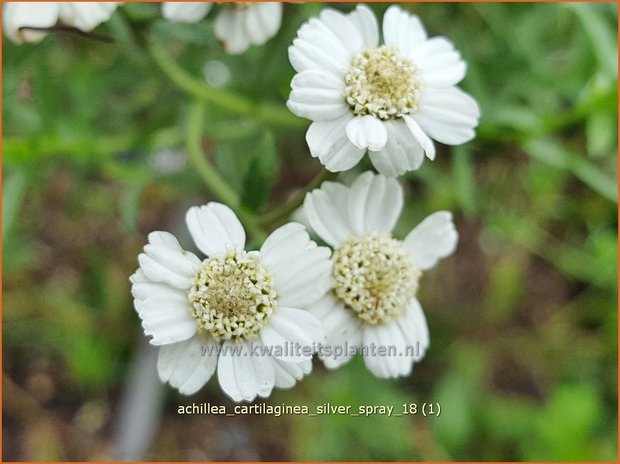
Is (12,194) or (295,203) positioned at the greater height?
(12,194)

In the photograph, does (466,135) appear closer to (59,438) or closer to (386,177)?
(386,177)

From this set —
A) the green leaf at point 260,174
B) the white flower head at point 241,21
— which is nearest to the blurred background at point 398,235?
the white flower head at point 241,21

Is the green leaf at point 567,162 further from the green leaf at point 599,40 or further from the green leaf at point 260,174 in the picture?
the green leaf at point 260,174

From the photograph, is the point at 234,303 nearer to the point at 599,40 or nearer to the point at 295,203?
the point at 295,203

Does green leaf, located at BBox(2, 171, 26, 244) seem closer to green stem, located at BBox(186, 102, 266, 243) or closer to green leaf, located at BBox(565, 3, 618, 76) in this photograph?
green stem, located at BBox(186, 102, 266, 243)

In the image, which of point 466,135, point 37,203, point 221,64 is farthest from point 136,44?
point 37,203

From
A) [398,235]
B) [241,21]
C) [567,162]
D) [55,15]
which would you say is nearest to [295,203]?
[241,21]
